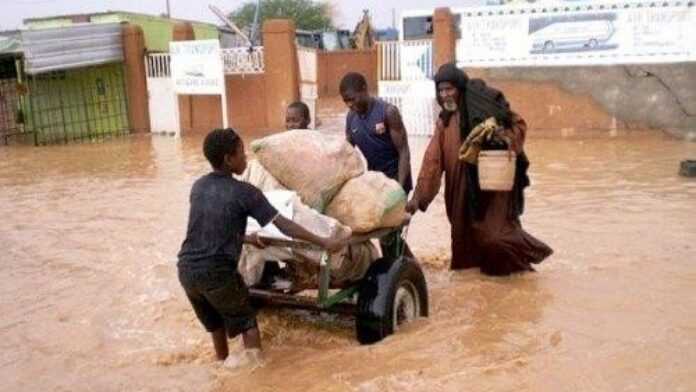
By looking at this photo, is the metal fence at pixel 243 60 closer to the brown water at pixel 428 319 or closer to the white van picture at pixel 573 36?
the white van picture at pixel 573 36

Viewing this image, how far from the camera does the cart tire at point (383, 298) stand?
4.25 m

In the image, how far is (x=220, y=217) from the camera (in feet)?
12.6

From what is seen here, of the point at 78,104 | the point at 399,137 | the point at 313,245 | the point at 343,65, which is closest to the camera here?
the point at 313,245

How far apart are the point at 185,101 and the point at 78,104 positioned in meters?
3.62

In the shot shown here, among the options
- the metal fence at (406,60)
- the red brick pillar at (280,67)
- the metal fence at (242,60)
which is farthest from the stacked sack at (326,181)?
the metal fence at (242,60)

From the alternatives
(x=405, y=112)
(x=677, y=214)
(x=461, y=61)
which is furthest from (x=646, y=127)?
(x=677, y=214)

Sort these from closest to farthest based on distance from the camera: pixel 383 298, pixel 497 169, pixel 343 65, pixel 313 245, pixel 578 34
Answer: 1. pixel 313 245
2. pixel 383 298
3. pixel 497 169
4. pixel 578 34
5. pixel 343 65

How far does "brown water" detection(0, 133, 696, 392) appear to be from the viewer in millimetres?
3936

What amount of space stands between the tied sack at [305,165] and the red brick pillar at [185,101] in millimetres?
15426

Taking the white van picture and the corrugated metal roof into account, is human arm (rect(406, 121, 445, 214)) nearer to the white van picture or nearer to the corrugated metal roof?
the white van picture

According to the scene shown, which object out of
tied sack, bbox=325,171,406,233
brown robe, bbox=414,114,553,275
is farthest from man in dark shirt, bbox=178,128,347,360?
brown robe, bbox=414,114,553,275

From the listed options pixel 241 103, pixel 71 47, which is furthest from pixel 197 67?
pixel 71 47

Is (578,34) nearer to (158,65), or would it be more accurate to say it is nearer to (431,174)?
(431,174)

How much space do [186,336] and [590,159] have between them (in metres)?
8.62
